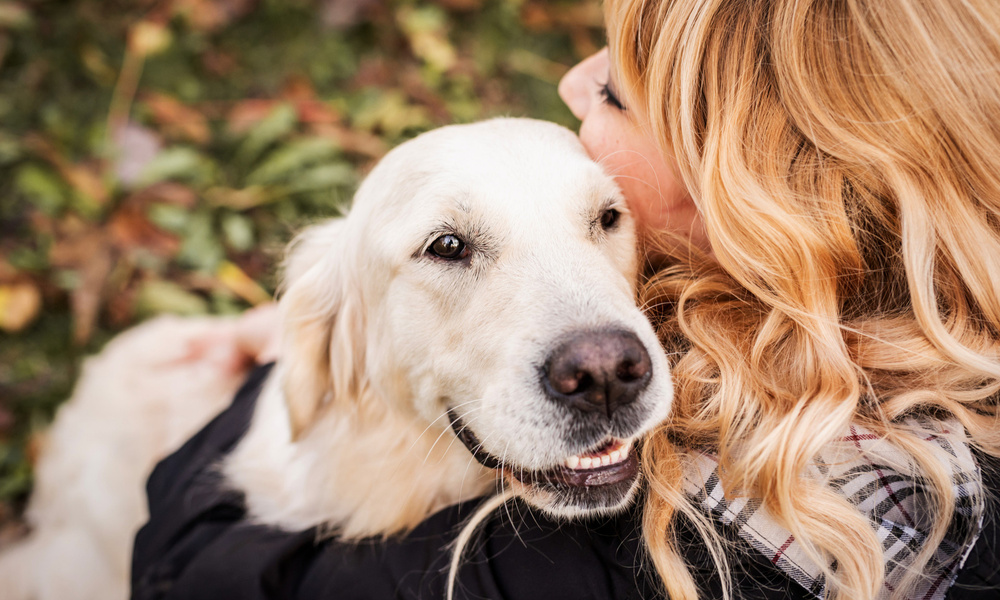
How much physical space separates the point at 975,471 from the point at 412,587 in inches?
59.1

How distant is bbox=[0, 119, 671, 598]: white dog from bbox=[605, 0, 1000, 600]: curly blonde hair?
25 centimetres

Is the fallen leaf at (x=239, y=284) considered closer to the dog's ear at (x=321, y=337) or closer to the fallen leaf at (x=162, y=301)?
the fallen leaf at (x=162, y=301)

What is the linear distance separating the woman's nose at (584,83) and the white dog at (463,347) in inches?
11.1

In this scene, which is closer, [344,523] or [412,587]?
[412,587]

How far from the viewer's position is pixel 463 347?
5.91ft

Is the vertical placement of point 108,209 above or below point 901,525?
below

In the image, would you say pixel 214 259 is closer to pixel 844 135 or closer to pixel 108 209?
pixel 108 209

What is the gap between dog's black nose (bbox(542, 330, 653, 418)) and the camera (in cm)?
147

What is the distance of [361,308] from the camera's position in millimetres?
2316

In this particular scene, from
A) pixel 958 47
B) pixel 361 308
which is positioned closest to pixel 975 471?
pixel 958 47

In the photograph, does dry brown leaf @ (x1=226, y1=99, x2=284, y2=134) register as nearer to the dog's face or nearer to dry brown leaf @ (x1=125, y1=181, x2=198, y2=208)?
dry brown leaf @ (x1=125, y1=181, x2=198, y2=208)

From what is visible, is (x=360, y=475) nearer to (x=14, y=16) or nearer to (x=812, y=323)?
(x=812, y=323)

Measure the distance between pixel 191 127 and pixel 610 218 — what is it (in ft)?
12.6

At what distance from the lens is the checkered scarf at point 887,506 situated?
4.33 feet
